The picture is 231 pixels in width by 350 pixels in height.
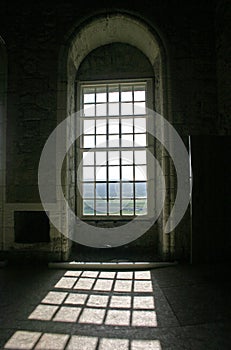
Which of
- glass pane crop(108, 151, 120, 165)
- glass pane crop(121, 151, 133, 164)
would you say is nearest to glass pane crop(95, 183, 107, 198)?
glass pane crop(108, 151, 120, 165)

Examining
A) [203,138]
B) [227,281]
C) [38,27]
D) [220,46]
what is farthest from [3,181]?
[220,46]

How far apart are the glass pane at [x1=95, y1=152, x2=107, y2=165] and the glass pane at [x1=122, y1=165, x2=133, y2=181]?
0.40 metres

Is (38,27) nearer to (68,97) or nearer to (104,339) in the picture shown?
(68,97)

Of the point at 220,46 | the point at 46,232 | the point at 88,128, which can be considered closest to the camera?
the point at 220,46

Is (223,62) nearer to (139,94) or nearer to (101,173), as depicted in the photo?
(139,94)

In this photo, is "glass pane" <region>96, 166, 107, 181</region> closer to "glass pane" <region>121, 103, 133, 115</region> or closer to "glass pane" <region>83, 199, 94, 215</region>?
"glass pane" <region>83, 199, 94, 215</region>

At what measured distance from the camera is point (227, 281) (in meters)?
2.92

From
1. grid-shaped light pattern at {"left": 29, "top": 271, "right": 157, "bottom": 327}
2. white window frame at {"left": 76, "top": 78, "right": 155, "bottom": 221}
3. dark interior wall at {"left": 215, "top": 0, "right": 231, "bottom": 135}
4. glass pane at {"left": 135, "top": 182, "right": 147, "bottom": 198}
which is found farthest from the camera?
glass pane at {"left": 135, "top": 182, "right": 147, "bottom": 198}

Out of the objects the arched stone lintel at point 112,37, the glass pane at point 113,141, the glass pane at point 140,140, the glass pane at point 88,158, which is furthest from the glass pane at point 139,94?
the glass pane at point 88,158

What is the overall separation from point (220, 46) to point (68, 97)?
253cm

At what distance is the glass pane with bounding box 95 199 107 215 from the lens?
4602mm

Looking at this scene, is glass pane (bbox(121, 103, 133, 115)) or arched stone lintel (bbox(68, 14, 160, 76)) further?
glass pane (bbox(121, 103, 133, 115))

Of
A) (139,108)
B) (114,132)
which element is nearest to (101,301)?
(114,132)

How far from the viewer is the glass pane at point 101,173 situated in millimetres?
4680
